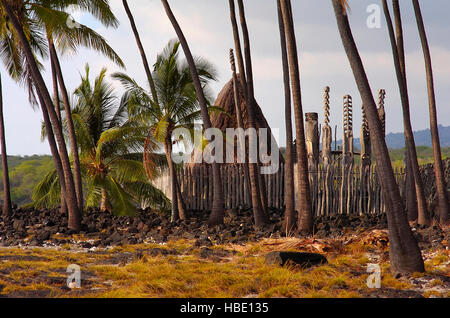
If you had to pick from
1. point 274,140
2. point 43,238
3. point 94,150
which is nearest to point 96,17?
point 94,150

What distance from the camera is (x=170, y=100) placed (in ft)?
53.5

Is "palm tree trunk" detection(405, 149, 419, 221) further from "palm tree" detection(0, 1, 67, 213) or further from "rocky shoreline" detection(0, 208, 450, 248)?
"palm tree" detection(0, 1, 67, 213)

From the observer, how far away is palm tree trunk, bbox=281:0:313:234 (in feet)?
39.8

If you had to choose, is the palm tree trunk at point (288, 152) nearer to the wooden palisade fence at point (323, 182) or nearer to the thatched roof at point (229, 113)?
the wooden palisade fence at point (323, 182)

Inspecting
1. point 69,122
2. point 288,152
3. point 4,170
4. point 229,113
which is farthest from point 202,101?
point 4,170

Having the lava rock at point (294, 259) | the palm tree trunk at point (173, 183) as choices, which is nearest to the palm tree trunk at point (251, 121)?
the palm tree trunk at point (173, 183)

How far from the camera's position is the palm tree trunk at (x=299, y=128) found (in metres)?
12.1

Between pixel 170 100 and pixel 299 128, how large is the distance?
5.31 m

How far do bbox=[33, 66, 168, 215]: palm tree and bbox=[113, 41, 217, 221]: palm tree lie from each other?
863 mm

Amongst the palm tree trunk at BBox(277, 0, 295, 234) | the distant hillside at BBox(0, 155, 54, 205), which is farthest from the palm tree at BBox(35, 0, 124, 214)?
the distant hillside at BBox(0, 155, 54, 205)

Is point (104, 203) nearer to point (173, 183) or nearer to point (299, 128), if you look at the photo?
point (173, 183)

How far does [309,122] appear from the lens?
19.6 metres

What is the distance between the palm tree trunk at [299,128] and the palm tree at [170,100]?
172 inches
